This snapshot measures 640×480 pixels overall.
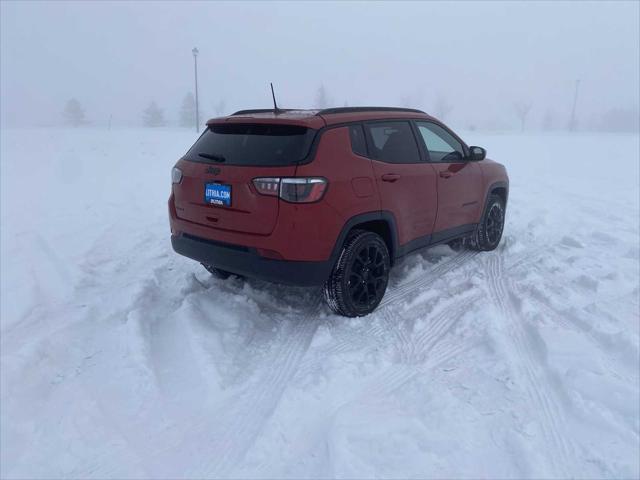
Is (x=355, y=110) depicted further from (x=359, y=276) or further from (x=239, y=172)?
(x=359, y=276)

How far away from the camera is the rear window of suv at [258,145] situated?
350 centimetres

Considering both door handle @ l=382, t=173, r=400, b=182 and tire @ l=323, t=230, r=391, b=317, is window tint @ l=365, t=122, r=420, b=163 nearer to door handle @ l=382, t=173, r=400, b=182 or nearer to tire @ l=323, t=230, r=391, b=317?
door handle @ l=382, t=173, r=400, b=182

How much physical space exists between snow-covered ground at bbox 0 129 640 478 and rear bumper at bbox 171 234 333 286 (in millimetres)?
491

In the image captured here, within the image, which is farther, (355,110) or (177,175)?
(355,110)

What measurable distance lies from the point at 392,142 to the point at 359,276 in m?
1.31

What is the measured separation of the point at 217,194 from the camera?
368 centimetres

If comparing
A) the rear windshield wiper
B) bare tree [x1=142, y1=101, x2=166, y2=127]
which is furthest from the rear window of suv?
bare tree [x1=142, y1=101, x2=166, y2=127]

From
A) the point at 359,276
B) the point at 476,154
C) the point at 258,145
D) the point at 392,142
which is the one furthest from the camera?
the point at 476,154

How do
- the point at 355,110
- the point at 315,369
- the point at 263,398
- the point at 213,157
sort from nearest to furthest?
the point at 263,398 → the point at 315,369 → the point at 213,157 → the point at 355,110

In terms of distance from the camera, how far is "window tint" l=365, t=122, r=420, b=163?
4094 millimetres

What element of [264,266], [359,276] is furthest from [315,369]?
[359,276]

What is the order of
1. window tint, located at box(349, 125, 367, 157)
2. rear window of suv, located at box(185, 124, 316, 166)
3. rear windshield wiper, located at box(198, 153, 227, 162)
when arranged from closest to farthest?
rear window of suv, located at box(185, 124, 316, 166), rear windshield wiper, located at box(198, 153, 227, 162), window tint, located at box(349, 125, 367, 157)

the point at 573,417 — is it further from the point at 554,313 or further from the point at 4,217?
the point at 4,217

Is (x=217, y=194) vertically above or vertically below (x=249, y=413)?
above
